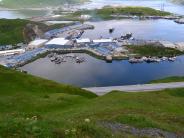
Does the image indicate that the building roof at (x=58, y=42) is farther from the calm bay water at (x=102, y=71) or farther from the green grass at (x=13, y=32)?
the calm bay water at (x=102, y=71)

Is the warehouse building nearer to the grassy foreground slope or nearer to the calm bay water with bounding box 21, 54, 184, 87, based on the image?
the calm bay water with bounding box 21, 54, 184, 87

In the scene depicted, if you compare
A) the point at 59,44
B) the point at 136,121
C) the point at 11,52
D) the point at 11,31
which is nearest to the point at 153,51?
the point at 59,44

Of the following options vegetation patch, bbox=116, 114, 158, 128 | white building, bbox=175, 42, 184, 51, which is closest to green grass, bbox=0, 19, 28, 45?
white building, bbox=175, 42, 184, 51

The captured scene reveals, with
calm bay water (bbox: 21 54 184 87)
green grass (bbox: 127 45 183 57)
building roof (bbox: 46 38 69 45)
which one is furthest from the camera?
building roof (bbox: 46 38 69 45)

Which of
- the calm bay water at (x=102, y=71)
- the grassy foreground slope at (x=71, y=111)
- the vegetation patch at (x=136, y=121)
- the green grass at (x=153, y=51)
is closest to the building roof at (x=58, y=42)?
the calm bay water at (x=102, y=71)

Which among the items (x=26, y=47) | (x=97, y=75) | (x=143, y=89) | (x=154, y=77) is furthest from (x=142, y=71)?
(x=26, y=47)

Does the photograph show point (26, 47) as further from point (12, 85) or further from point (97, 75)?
point (12, 85)

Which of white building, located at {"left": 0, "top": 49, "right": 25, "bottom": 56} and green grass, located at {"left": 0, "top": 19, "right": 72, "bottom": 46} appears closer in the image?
white building, located at {"left": 0, "top": 49, "right": 25, "bottom": 56}
